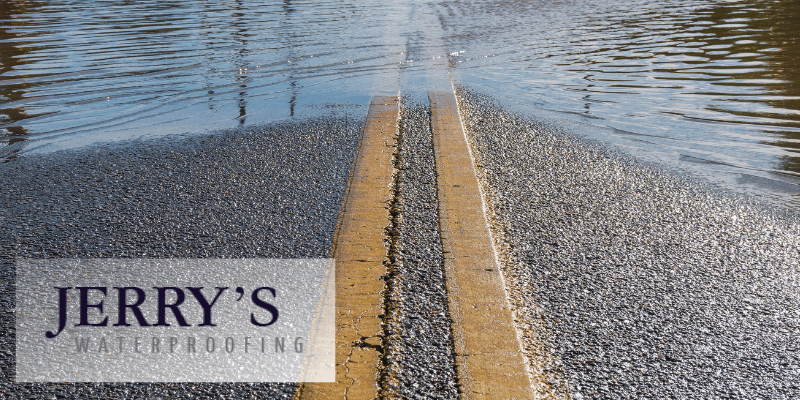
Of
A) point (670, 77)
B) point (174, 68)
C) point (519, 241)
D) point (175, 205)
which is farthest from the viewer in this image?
point (174, 68)

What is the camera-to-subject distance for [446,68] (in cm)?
778

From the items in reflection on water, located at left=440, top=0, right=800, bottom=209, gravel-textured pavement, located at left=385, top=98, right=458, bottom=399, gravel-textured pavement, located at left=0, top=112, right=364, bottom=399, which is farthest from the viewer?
reflection on water, located at left=440, top=0, right=800, bottom=209

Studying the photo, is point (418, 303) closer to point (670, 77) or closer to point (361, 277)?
point (361, 277)

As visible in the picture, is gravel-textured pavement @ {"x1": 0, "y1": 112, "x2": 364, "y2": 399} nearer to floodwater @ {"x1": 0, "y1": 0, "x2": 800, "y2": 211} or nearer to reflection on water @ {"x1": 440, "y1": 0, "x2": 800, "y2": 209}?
floodwater @ {"x1": 0, "y1": 0, "x2": 800, "y2": 211}

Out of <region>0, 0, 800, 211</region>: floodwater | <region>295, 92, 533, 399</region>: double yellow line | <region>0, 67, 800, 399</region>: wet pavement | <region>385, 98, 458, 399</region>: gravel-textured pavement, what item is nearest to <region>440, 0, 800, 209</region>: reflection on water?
<region>0, 0, 800, 211</region>: floodwater

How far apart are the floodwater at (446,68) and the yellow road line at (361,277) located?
5.88 feet

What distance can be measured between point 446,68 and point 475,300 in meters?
5.76

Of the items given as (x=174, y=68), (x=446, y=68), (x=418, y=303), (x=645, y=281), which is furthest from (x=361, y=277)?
(x=174, y=68)

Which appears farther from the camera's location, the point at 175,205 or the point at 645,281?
the point at 175,205

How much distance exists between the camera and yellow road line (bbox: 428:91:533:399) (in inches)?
76.3

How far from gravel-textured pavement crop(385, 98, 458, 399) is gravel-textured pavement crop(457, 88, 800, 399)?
11.2 inches

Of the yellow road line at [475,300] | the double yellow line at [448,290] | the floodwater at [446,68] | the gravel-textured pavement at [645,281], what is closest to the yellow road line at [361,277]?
the double yellow line at [448,290]

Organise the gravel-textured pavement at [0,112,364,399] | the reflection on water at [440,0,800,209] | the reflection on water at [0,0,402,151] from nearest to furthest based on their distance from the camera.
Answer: the gravel-textured pavement at [0,112,364,399] → the reflection on water at [440,0,800,209] → the reflection on water at [0,0,402,151]

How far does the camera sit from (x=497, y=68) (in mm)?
7762
